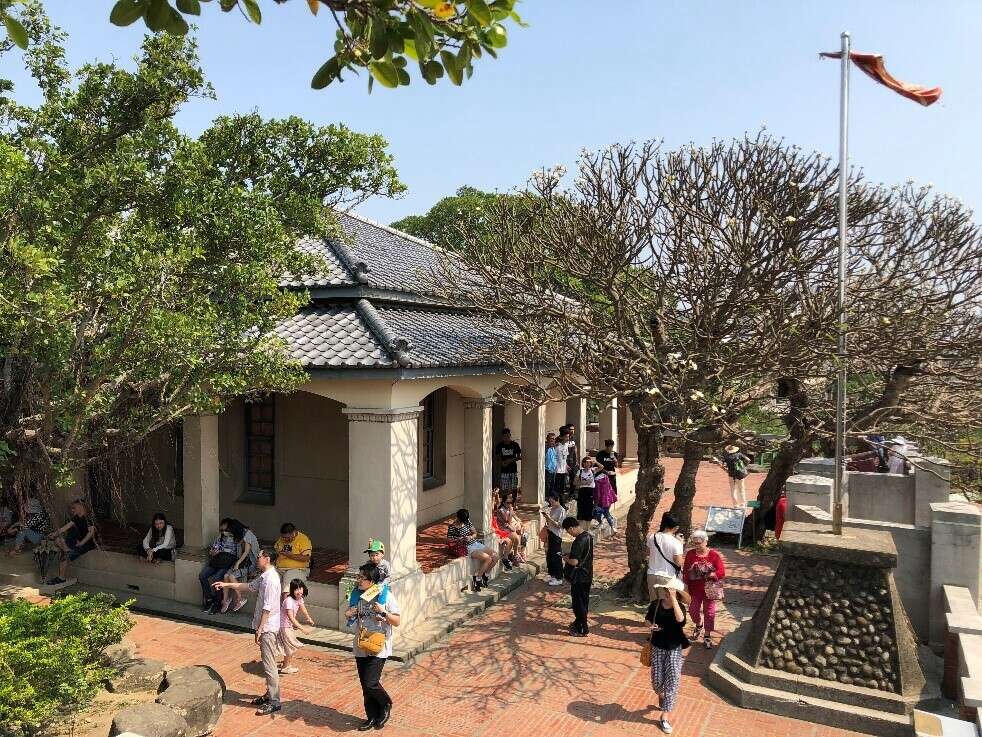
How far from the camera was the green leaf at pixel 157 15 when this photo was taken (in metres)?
3.09

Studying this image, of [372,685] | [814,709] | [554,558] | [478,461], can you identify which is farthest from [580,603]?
[478,461]

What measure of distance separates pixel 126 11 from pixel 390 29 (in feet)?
3.62

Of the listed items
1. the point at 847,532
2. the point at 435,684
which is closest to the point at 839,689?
the point at 847,532

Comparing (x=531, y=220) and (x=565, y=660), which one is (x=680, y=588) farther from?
(x=531, y=220)

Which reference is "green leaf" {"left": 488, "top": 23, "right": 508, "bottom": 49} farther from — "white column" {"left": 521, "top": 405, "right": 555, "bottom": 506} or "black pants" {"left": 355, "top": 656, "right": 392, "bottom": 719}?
"white column" {"left": 521, "top": 405, "right": 555, "bottom": 506}

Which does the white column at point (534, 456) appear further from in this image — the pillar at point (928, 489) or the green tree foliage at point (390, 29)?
the green tree foliage at point (390, 29)

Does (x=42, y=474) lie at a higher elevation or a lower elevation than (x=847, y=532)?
higher

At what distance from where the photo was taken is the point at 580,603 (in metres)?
9.78

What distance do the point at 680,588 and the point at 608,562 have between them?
6.04 metres

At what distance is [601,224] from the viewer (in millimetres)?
10555

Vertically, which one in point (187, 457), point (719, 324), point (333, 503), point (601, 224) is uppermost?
point (601, 224)

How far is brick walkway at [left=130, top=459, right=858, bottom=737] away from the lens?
746 cm

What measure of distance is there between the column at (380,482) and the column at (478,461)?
8.42 feet

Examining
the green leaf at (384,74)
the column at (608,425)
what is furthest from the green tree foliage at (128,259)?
the column at (608,425)
